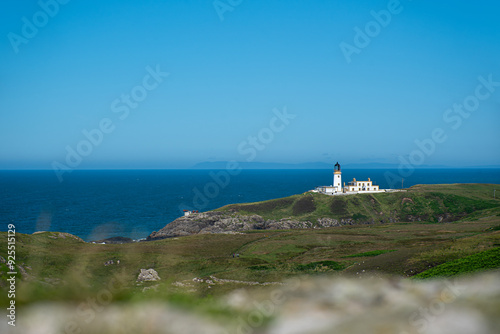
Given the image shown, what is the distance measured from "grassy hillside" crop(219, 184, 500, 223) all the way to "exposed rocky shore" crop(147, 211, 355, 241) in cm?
292

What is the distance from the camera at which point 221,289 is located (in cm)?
2727

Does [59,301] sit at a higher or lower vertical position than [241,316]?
higher

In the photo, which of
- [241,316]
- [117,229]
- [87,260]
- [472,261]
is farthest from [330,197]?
[241,316]

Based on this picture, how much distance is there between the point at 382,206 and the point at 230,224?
44912 mm

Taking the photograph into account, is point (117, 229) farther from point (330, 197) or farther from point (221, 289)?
point (221, 289)

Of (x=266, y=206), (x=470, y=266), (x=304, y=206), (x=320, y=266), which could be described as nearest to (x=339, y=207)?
(x=304, y=206)

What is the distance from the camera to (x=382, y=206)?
98.9 meters

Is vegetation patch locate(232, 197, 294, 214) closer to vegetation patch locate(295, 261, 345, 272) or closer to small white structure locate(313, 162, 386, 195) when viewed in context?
small white structure locate(313, 162, 386, 195)

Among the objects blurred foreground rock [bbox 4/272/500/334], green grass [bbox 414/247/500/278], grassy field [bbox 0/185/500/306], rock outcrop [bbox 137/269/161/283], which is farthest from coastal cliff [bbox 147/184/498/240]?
blurred foreground rock [bbox 4/272/500/334]

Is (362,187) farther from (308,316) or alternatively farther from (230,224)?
(308,316)

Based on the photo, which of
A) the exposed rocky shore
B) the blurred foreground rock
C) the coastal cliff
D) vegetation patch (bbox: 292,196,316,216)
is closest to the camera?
the blurred foreground rock

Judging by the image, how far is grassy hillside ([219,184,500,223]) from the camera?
93.1 meters

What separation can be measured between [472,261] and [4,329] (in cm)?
2249

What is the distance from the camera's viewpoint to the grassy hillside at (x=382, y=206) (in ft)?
305
